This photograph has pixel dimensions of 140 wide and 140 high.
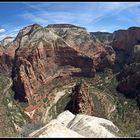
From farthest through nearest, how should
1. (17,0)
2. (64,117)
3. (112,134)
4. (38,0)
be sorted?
(64,117) → (112,134) → (17,0) → (38,0)

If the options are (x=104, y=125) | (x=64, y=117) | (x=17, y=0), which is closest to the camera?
(x=17, y=0)

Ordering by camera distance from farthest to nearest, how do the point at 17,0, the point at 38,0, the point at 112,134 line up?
the point at 112,134 < the point at 17,0 < the point at 38,0

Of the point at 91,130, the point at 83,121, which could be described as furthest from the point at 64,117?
A: the point at 91,130

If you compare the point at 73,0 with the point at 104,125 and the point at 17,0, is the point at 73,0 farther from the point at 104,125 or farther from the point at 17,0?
the point at 104,125

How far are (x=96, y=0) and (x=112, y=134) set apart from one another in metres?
53.6

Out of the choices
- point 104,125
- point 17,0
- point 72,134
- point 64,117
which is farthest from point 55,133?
point 64,117

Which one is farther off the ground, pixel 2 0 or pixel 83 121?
pixel 2 0

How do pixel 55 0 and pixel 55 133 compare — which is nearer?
pixel 55 0

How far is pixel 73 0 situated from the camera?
6756 cm

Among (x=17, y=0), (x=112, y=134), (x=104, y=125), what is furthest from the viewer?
(x=104, y=125)

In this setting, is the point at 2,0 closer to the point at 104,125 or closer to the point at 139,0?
the point at 139,0

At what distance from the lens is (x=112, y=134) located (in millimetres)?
114500

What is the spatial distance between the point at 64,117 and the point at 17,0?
8779cm

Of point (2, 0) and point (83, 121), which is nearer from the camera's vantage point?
point (2, 0)
